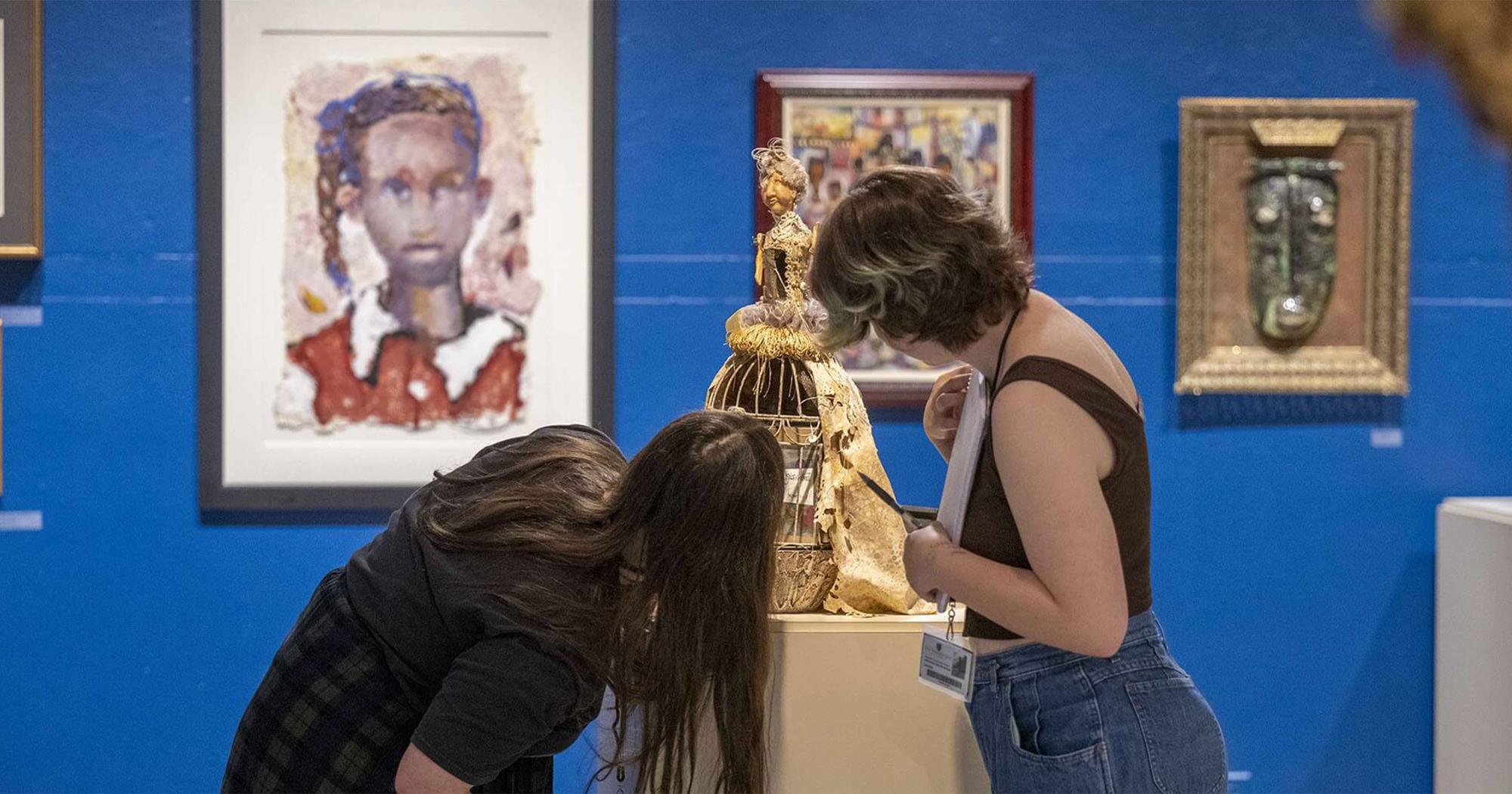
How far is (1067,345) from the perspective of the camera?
1698mm

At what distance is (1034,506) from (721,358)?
6.39 ft

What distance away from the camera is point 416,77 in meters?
3.46

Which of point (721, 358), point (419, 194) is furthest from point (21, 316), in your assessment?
point (721, 358)

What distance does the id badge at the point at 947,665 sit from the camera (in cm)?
187

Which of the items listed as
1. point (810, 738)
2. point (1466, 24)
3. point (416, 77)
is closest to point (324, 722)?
point (810, 738)

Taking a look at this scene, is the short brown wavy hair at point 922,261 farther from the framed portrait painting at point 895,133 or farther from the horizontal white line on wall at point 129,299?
the horizontal white line on wall at point 129,299

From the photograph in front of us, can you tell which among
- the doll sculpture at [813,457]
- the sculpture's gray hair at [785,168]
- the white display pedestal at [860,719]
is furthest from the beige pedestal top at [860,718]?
the sculpture's gray hair at [785,168]

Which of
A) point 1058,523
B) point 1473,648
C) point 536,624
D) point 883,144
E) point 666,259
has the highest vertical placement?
point 883,144

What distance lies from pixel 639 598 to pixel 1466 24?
4.72 ft

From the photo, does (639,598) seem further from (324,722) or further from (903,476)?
(903,476)

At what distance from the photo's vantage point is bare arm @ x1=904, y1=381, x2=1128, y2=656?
1633 millimetres

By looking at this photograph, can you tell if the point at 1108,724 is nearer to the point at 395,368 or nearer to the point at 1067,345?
the point at 1067,345

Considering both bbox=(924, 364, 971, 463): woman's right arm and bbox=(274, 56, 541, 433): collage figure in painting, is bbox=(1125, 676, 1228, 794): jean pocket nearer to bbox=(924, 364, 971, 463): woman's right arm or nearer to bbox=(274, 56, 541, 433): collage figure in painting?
bbox=(924, 364, 971, 463): woman's right arm

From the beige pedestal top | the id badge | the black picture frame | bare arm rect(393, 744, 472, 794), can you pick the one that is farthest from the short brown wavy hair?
the black picture frame
